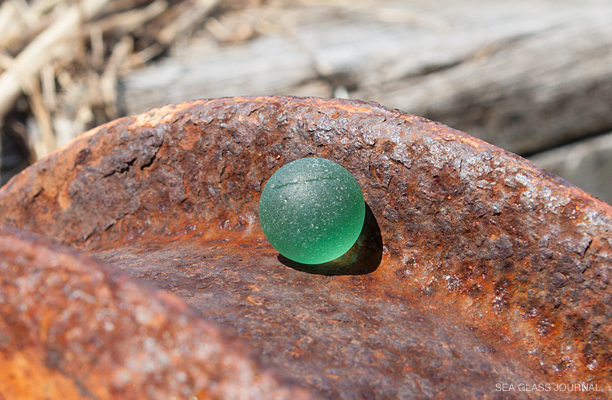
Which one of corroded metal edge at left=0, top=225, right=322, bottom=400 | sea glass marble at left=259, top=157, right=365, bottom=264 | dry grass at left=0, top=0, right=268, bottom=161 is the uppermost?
corroded metal edge at left=0, top=225, right=322, bottom=400

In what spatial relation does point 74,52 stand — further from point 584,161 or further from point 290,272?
point 584,161

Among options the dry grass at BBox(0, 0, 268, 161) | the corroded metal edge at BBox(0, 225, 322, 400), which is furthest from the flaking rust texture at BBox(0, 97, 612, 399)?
the dry grass at BBox(0, 0, 268, 161)

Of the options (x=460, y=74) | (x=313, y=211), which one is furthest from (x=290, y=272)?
(x=460, y=74)

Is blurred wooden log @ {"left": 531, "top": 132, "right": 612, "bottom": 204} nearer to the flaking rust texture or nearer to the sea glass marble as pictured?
the flaking rust texture

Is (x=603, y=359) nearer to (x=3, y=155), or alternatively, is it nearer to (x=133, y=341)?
(x=133, y=341)

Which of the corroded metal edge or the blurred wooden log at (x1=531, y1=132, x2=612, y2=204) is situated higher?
the corroded metal edge

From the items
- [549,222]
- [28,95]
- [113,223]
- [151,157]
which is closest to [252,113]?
[151,157]
